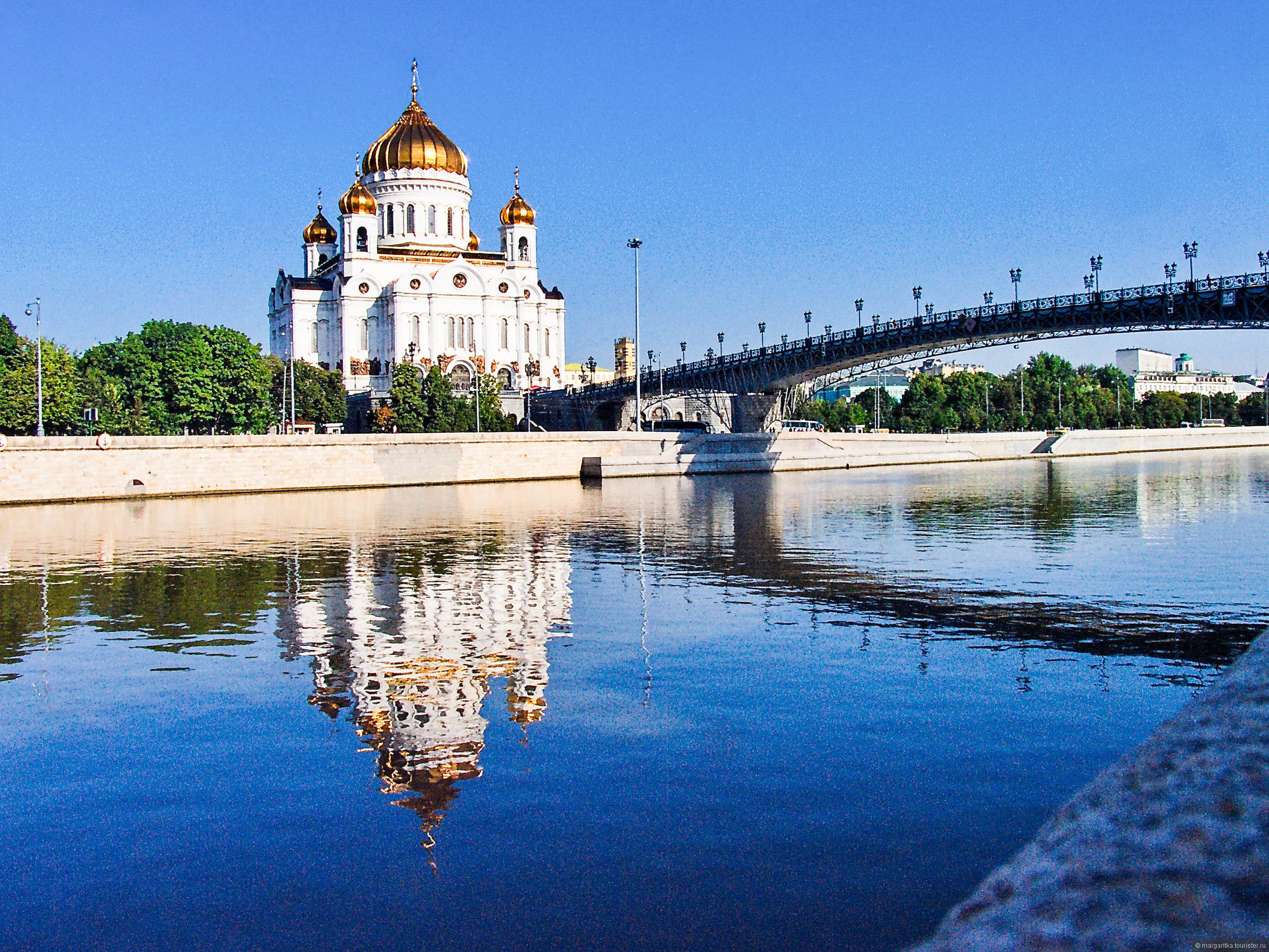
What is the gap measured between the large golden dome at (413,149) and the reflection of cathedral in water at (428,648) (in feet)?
216

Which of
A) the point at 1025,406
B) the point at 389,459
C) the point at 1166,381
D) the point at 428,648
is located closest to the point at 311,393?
the point at 389,459

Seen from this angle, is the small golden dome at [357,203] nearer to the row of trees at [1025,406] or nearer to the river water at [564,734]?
the row of trees at [1025,406]

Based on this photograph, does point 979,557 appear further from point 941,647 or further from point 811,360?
point 811,360

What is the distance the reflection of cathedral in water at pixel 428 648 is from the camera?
771cm

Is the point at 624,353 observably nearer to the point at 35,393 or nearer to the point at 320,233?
the point at 320,233

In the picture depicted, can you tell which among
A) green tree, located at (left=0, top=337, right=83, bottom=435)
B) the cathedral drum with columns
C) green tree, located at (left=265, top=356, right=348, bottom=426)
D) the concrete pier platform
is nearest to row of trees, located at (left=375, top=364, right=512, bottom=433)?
green tree, located at (left=265, top=356, right=348, bottom=426)

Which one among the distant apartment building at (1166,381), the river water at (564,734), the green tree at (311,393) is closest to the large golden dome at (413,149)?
the green tree at (311,393)

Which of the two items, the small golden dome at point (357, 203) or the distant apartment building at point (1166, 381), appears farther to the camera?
the distant apartment building at point (1166, 381)

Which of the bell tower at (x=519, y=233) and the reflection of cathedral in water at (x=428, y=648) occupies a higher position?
the bell tower at (x=519, y=233)

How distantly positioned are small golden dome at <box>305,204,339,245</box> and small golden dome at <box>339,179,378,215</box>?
10908 mm

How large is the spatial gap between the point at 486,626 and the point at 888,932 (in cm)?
817

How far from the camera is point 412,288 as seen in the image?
80.1m

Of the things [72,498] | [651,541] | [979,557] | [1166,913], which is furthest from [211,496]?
[1166,913]

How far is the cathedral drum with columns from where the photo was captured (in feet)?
264
